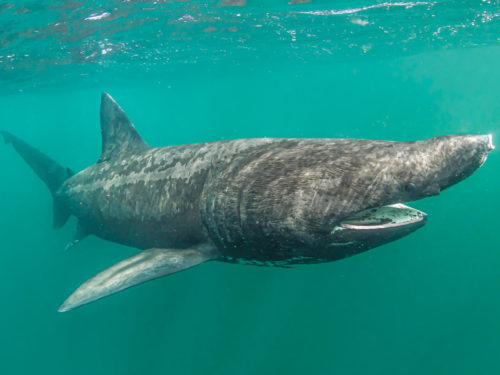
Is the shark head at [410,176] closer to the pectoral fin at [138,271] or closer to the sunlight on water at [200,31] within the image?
the pectoral fin at [138,271]

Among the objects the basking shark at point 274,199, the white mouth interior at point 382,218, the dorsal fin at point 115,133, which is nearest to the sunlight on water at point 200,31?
the dorsal fin at point 115,133

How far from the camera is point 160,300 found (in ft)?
39.2

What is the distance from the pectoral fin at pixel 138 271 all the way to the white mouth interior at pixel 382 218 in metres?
2.04

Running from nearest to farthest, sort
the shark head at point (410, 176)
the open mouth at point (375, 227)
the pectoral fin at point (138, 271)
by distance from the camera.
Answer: the shark head at point (410, 176), the open mouth at point (375, 227), the pectoral fin at point (138, 271)

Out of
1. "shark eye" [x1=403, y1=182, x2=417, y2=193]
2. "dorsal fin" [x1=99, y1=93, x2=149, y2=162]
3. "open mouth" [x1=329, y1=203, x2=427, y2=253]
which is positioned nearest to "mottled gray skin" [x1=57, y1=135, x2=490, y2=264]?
"shark eye" [x1=403, y1=182, x2=417, y2=193]

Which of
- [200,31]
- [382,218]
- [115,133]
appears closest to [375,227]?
[382,218]

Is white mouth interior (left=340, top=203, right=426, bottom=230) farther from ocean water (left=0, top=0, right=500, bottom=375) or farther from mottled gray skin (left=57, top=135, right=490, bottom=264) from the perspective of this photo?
ocean water (left=0, top=0, right=500, bottom=375)

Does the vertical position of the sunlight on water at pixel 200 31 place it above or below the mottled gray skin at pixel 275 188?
above

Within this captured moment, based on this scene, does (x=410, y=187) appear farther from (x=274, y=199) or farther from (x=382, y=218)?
(x=274, y=199)

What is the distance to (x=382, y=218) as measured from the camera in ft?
12.1

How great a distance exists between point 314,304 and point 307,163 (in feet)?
28.8

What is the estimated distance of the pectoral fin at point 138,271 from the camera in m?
3.99

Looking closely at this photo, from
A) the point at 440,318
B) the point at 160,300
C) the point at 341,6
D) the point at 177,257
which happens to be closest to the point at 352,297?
the point at 440,318

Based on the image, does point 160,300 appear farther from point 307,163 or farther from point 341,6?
point 341,6
